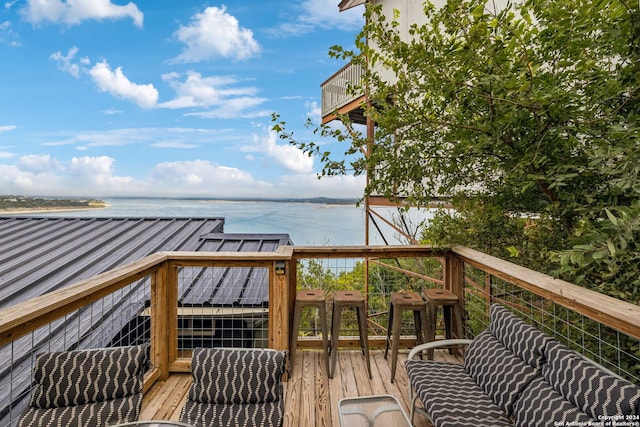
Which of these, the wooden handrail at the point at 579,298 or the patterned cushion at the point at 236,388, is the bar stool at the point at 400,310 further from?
the patterned cushion at the point at 236,388

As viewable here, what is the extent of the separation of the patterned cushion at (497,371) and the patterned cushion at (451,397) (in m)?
0.05

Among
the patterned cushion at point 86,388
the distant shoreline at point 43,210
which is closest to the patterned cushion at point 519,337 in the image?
the patterned cushion at point 86,388

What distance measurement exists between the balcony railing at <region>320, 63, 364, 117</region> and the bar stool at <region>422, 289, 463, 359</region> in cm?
566

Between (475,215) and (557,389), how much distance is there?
1.76 metres

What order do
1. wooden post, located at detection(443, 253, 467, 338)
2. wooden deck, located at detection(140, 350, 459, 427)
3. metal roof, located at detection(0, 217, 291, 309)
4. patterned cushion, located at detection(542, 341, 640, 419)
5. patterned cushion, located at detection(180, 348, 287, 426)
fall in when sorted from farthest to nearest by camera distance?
1. metal roof, located at detection(0, 217, 291, 309)
2. wooden post, located at detection(443, 253, 467, 338)
3. wooden deck, located at detection(140, 350, 459, 427)
4. patterned cushion, located at detection(180, 348, 287, 426)
5. patterned cushion, located at detection(542, 341, 640, 419)

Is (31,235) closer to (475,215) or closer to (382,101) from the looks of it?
(382,101)

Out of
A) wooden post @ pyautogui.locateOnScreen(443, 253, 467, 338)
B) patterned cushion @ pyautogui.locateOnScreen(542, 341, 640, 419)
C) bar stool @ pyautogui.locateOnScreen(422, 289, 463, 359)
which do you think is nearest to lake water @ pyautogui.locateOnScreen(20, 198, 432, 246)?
wooden post @ pyautogui.locateOnScreen(443, 253, 467, 338)

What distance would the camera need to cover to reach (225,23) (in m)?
11.9

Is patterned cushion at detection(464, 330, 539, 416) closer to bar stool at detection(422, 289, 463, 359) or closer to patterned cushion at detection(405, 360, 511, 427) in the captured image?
patterned cushion at detection(405, 360, 511, 427)

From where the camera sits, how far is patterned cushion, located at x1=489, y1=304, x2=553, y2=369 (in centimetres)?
190

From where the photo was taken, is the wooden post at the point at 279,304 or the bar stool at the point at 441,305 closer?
the wooden post at the point at 279,304

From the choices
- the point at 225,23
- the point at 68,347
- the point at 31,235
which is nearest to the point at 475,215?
the point at 68,347

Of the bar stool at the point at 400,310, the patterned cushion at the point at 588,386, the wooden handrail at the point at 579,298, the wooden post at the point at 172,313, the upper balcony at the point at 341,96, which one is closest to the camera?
the patterned cushion at the point at 588,386

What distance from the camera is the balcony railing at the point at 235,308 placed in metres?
1.78
